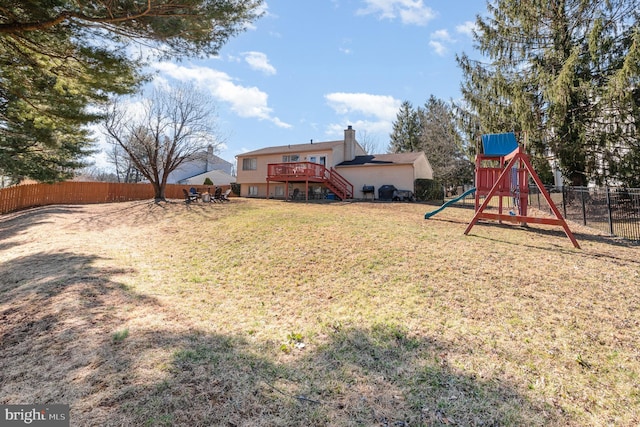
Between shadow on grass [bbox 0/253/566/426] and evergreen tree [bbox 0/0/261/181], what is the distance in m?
5.71

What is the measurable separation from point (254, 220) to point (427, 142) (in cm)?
3103

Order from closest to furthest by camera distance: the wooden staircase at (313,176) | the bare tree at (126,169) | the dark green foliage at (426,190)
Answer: the wooden staircase at (313,176) < the dark green foliage at (426,190) < the bare tree at (126,169)

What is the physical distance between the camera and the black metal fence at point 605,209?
368 inches

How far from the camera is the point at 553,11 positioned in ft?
48.3

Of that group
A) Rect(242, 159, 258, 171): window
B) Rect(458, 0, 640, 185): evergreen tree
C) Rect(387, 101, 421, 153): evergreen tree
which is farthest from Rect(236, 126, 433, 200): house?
Rect(387, 101, 421, 153): evergreen tree

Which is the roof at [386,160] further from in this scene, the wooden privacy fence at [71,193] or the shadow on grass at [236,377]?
the shadow on grass at [236,377]

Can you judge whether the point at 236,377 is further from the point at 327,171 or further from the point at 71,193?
the point at 71,193

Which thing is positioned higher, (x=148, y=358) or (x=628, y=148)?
(x=628, y=148)

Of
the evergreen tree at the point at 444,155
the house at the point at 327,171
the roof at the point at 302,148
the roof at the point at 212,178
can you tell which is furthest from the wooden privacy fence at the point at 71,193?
the evergreen tree at the point at 444,155

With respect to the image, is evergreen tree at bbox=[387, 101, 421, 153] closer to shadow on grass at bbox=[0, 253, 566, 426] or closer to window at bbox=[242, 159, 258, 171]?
window at bbox=[242, 159, 258, 171]

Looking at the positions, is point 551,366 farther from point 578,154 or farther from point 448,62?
point 448,62

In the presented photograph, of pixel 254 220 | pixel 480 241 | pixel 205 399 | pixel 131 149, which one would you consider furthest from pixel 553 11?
pixel 131 149

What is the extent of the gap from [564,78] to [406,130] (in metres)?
35.7

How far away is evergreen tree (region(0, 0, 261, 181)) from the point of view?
5.70m
